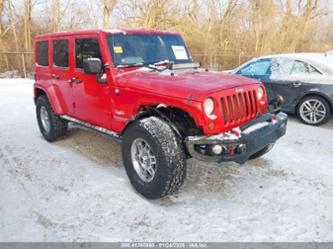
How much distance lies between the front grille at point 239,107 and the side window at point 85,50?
194 centimetres

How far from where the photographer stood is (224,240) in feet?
9.28

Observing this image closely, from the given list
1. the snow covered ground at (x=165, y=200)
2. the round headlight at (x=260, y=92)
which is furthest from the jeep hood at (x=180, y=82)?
the snow covered ground at (x=165, y=200)

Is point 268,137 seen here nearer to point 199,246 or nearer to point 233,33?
point 199,246

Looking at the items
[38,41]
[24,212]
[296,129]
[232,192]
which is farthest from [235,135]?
[38,41]

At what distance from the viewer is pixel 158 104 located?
11.6ft

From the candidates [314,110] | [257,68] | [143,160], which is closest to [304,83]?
[314,110]

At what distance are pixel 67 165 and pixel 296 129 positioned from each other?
4.70 meters

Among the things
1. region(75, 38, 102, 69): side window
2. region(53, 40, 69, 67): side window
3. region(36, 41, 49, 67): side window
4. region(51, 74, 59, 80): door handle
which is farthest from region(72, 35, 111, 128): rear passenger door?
region(36, 41, 49, 67): side window

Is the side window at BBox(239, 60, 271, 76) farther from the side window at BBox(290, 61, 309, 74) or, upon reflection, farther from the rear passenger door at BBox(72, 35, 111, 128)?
the rear passenger door at BBox(72, 35, 111, 128)

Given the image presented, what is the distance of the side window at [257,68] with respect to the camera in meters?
7.45

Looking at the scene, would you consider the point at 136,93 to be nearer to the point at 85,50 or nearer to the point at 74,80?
the point at 85,50

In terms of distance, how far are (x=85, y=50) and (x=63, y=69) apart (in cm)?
77

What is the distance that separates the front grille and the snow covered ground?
96 cm

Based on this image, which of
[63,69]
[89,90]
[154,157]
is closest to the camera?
[154,157]
